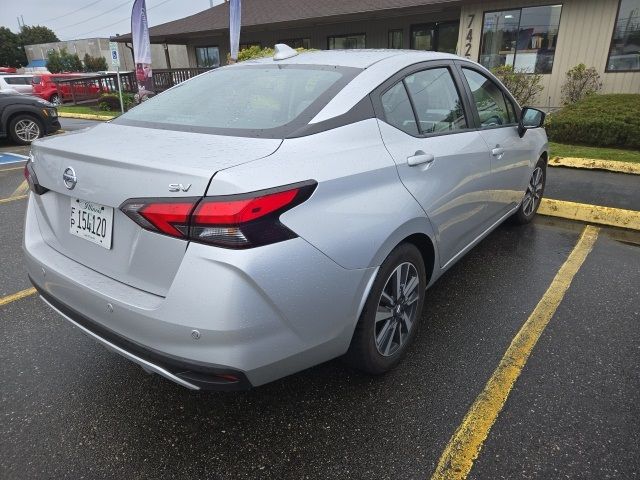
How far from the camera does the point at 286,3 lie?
18594 millimetres

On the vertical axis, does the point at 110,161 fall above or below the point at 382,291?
above

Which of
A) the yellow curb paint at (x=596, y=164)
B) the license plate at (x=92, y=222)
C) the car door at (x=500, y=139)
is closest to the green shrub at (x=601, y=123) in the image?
the yellow curb paint at (x=596, y=164)

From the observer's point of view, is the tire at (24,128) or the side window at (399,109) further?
the tire at (24,128)

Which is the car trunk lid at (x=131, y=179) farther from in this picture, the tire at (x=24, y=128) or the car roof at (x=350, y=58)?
the tire at (x=24, y=128)

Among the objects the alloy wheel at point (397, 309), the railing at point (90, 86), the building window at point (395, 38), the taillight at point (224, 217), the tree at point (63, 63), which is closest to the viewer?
the taillight at point (224, 217)

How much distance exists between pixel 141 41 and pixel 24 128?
556 centimetres

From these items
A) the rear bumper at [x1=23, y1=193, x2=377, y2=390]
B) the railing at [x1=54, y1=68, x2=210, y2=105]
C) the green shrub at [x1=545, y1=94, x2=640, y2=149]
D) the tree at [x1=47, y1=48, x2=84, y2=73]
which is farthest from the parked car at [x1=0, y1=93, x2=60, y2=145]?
the tree at [x1=47, y1=48, x2=84, y2=73]

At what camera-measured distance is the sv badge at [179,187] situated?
5.36 feet

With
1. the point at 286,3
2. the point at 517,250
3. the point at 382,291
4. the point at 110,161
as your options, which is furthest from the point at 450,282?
the point at 286,3

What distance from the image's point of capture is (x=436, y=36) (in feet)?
48.9

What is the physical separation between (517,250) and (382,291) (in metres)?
2.39

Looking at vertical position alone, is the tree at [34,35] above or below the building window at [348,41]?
above

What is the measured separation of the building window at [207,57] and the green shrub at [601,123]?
54.6 ft

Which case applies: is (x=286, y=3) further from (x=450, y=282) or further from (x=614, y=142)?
(x=450, y=282)
